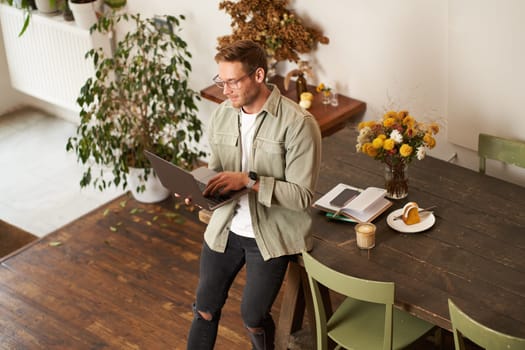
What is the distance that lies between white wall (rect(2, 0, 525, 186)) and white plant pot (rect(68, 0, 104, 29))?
1.38 m

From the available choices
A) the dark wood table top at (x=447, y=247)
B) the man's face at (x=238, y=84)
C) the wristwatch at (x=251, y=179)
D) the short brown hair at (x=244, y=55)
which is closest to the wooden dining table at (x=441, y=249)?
the dark wood table top at (x=447, y=247)

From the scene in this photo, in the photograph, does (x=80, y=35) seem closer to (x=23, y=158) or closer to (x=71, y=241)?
(x=23, y=158)

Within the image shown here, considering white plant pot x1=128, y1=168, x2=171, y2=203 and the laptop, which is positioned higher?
the laptop

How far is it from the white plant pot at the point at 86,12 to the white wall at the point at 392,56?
4.53 feet

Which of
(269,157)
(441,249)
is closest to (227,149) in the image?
(269,157)

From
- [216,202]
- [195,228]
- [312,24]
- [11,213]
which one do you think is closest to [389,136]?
[216,202]

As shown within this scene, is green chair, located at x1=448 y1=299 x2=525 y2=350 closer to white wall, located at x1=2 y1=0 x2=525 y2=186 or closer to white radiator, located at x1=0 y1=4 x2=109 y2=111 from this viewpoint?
white wall, located at x1=2 y1=0 x2=525 y2=186

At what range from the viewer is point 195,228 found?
4.82 m

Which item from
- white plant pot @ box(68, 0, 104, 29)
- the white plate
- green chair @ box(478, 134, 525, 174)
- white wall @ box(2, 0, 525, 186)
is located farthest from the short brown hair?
white plant pot @ box(68, 0, 104, 29)

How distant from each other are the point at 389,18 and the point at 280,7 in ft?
2.02

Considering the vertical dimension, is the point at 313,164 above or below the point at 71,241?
above

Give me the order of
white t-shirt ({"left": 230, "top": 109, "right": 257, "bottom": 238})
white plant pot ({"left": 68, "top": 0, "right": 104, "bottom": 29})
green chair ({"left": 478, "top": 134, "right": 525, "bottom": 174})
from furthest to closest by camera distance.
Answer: white plant pot ({"left": 68, "top": 0, "right": 104, "bottom": 29}), green chair ({"left": 478, "top": 134, "right": 525, "bottom": 174}), white t-shirt ({"left": 230, "top": 109, "right": 257, "bottom": 238})

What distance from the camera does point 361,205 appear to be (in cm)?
344

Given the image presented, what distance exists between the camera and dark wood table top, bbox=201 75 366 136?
4.38 metres
